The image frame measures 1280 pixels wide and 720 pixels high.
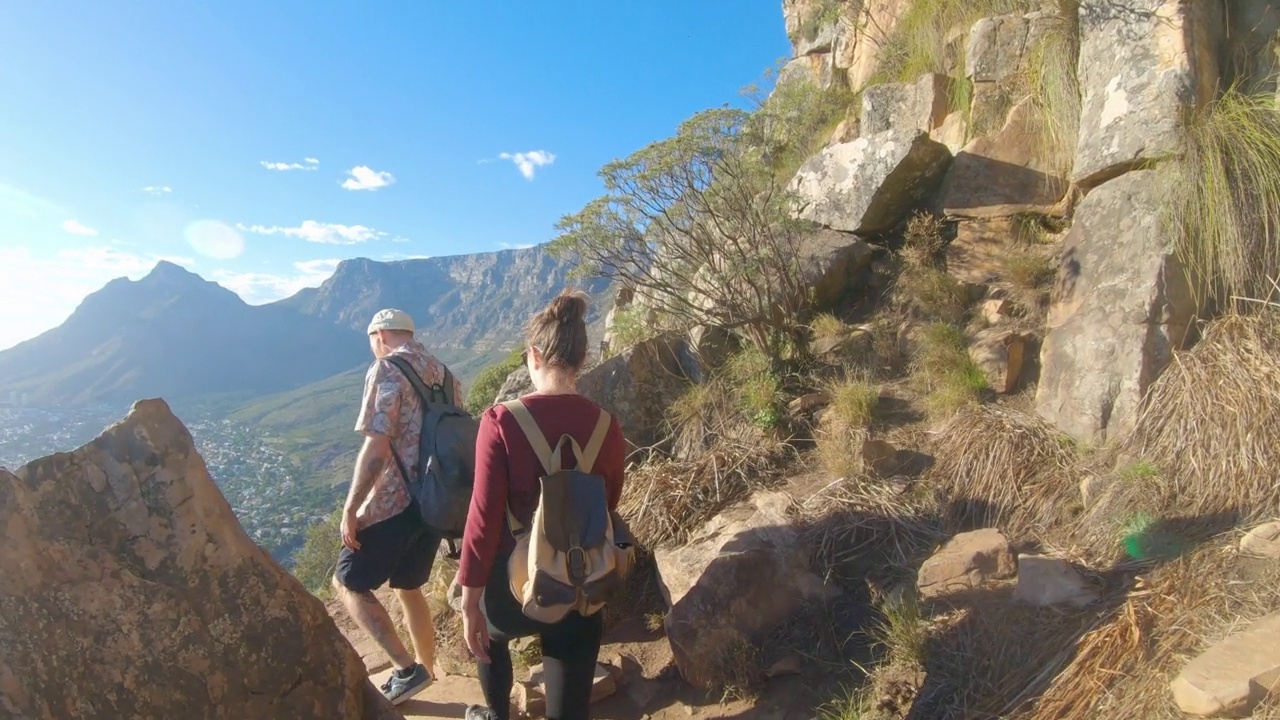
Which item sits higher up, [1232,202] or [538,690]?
[1232,202]

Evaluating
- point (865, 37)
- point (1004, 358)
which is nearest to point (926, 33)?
point (865, 37)

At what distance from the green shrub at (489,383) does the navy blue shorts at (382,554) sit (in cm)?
→ 499

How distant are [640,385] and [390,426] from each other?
94.0 inches

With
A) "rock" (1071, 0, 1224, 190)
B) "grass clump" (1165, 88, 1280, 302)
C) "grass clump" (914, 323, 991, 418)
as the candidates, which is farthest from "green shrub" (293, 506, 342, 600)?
"grass clump" (1165, 88, 1280, 302)

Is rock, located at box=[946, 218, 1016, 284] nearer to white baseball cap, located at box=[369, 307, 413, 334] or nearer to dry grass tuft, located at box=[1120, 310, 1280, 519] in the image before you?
dry grass tuft, located at box=[1120, 310, 1280, 519]

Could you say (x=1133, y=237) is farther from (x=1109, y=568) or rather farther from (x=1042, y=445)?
(x=1109, y=568)

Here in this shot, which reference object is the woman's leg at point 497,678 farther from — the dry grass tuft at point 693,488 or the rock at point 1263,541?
the rock at point 1263,541

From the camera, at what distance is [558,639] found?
8.25 ft

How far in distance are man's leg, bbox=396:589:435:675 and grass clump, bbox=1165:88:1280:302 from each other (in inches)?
159

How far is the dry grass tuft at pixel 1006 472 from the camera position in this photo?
346 cm

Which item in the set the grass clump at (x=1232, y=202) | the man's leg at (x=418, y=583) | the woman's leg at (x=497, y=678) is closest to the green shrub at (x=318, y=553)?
the man's leg at (x=418, y=583)

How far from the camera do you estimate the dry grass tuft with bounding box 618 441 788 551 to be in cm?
424

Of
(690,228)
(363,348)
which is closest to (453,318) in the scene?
(363,348)

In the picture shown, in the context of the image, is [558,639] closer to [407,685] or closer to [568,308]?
[568,308]
